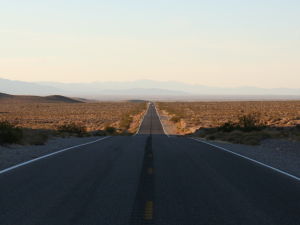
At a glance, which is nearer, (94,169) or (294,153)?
(94,169)

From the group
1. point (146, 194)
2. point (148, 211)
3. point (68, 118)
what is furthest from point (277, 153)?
point (68, 118)

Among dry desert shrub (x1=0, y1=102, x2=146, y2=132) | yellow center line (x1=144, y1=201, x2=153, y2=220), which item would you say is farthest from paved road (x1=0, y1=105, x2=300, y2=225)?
dry desert shrub (x1=0, y1=102, x2=146, y2=132)

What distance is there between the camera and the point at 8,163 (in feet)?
44.7

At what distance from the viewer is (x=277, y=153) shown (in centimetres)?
2002

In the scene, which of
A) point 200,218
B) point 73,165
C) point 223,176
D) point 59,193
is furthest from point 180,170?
point 200,218

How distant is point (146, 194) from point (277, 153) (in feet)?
40.8

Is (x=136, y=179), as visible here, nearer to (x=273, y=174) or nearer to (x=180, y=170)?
(x=180, y=170)

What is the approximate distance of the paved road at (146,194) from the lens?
23.0ft

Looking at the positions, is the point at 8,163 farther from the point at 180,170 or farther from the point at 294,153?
the point at 294,153

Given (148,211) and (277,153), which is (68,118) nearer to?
(277,153)

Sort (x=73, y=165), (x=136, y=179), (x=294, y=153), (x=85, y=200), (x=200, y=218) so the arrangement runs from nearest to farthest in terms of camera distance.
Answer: (x=200, y=218) → (x=85, y=200) → (x=136, y=179) → (x=73, y=165) → (x=294, y=153)

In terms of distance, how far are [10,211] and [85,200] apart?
4.49 ft

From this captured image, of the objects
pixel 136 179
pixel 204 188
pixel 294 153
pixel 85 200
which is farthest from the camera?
pixel 294 153

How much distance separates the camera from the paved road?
277 inches
